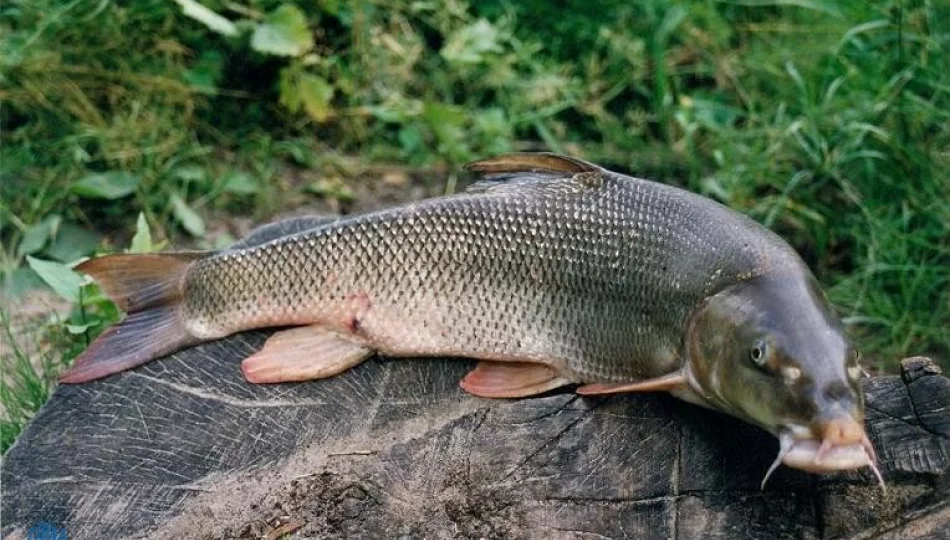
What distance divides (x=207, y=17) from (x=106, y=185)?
862 mm

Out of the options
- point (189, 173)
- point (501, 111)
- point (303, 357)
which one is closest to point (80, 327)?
point (303, 357)

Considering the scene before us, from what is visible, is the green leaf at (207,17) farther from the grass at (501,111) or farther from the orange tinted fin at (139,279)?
the orange tinted fin at (139,279)

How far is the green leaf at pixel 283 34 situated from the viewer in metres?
5.28

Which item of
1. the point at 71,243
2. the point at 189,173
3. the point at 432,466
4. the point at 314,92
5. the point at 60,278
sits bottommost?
the point at 71,243

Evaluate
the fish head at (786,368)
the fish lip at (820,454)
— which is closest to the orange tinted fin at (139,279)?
the fish head at (786,368)

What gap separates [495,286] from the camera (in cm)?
300

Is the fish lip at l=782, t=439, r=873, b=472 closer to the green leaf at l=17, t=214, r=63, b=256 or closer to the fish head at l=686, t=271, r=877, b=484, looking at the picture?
the fish head at l=686, t=271, r=877, b=484

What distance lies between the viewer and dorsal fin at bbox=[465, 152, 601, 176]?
10.2 ft

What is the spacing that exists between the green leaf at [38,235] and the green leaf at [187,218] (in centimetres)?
49

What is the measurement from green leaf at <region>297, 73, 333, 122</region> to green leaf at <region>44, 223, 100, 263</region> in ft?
3.90

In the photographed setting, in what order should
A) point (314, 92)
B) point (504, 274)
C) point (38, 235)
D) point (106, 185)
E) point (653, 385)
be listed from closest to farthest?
point (653, 385)
point (504, 274)
point (38, 235)
point (106, 185)
point (314, 92)

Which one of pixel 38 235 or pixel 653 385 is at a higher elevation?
pixel 653 385

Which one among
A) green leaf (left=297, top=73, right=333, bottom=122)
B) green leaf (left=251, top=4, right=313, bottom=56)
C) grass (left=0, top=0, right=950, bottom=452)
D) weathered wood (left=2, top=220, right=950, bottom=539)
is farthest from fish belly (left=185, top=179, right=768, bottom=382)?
green leaf (left=297, top=73, right=333, bottom=122)

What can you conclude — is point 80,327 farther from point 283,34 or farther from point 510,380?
point 283,34
